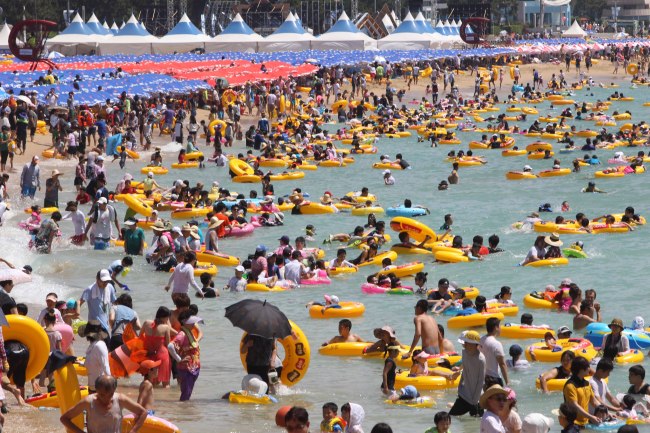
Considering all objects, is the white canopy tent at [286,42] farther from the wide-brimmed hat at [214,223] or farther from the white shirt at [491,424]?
the white shirt at [491,424]

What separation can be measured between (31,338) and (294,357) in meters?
2.93

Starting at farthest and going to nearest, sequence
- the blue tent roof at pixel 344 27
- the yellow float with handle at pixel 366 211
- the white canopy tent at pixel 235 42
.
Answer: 1. the blue tent roof at pixel 344 27
2. the white canopy tent at pixel 235 42
3. the yellow float with handle at pixel 366 211

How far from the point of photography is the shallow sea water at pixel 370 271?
13055 mm

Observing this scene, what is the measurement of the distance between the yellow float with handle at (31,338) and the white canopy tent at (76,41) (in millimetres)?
55861

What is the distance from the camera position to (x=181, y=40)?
213 feet

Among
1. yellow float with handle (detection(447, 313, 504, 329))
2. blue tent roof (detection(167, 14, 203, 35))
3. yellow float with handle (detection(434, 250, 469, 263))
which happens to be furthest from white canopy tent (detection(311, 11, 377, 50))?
yellow float with handle (detection(447, 313, 504, 329))

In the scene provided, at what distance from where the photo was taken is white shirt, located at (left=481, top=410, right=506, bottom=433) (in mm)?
9125

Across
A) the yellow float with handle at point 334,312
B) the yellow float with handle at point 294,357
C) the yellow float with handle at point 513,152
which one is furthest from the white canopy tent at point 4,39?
the yellow float with handle at point 294,357

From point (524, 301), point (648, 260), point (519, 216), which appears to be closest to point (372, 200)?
point (519, 216)

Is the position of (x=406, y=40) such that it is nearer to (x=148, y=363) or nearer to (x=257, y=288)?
(x=257, y=288)

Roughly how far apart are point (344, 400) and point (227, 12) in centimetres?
8477

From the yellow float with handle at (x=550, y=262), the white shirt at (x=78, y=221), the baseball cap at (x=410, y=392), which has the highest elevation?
the white shirt at (x=78, y=221)

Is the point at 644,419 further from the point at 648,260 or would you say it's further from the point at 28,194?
the point at 28,194

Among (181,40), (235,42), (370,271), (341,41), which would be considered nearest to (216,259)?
(370,271)
